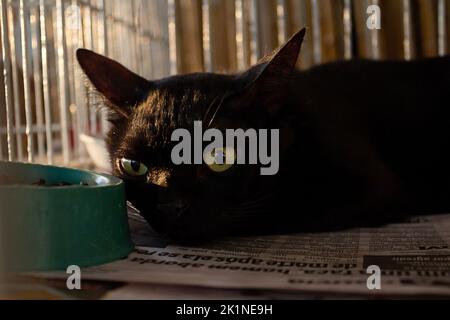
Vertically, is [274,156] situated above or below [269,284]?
above

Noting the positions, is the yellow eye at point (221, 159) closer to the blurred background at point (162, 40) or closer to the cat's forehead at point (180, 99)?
the cat's forehead at point (180, 99)

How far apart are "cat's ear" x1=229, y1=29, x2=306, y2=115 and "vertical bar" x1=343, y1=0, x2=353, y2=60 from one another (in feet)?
2.94

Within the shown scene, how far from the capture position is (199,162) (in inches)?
28.7

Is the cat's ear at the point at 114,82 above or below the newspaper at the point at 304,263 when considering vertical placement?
above

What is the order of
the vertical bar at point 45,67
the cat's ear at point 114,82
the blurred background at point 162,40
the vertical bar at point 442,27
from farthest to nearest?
the vertical bar at point 442,27, the blurred background at point 162,40, the vertical bar at point 45,67, the cat's ear at point 114,82

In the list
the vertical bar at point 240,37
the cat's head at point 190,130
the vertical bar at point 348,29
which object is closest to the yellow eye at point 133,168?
the cat's head at point 190,130

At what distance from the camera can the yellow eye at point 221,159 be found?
740 mm

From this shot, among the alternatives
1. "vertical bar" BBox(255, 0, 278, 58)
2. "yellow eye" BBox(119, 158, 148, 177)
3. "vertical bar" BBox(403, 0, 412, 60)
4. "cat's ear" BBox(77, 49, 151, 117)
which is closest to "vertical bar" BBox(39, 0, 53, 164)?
"cat's ear" BBox(77, 49, 151, 117)

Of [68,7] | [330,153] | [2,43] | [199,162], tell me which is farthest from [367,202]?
[68,7]

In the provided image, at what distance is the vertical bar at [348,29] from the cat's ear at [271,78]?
90cm

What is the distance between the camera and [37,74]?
1113 mm

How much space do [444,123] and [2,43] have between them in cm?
89

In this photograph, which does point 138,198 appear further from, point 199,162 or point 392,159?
point 392,159

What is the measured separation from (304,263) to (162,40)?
1244mm
